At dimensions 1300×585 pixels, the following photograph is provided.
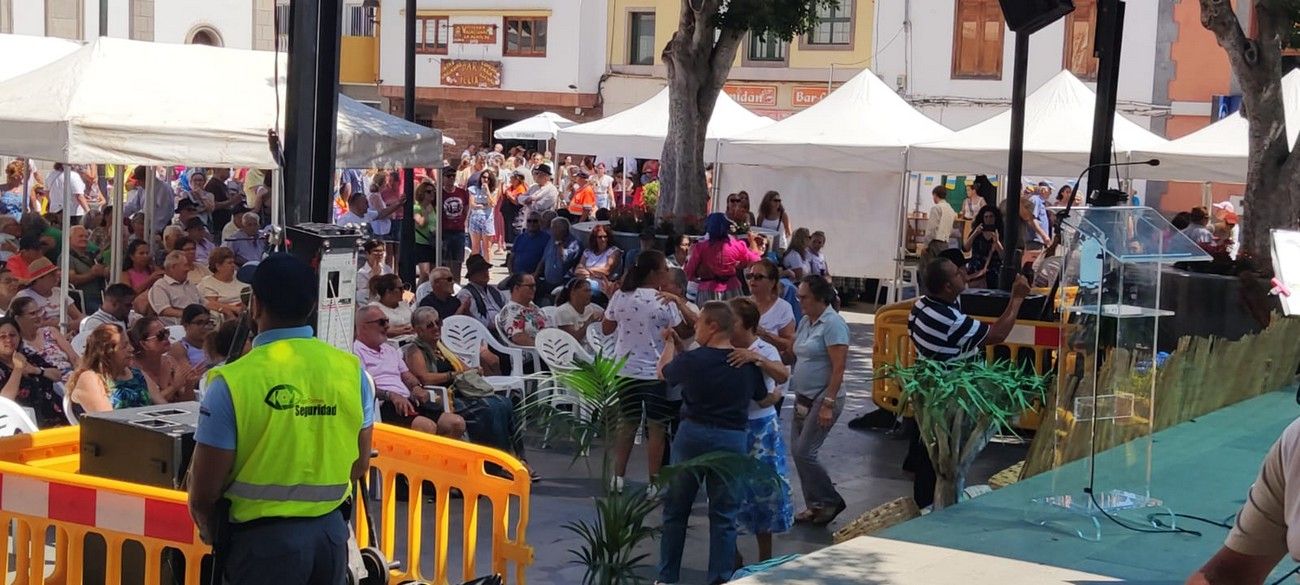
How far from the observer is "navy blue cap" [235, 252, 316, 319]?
432 centimetres

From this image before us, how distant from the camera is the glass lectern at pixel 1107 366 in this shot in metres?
6.91

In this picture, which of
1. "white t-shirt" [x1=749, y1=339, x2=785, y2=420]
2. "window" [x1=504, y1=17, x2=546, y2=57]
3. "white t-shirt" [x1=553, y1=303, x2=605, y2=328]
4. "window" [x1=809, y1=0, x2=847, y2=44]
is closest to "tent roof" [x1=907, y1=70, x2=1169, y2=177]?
"white t-shirt" [x1=553, y1=303, x2=605, y2=328]

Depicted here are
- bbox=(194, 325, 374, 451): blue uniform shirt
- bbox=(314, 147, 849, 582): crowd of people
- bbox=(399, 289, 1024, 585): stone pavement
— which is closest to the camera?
bbox=(194, 325, 374, 451): blue uniform shirt

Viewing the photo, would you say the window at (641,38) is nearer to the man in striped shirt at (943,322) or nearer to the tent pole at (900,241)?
the tent pole at (900,241)

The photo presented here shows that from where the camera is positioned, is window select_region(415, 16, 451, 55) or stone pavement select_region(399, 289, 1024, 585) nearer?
stone pavement select_region(399, 289, 1024, 585)

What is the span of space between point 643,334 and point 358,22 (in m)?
36.6

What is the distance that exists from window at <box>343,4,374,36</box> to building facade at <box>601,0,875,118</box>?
8766 mm

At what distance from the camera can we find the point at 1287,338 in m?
12.0

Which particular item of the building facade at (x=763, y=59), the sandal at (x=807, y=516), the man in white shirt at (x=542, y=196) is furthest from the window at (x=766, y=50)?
the sandal at (x=807, y=516)

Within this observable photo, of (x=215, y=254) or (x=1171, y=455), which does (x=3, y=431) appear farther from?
(x=1171, y=455)

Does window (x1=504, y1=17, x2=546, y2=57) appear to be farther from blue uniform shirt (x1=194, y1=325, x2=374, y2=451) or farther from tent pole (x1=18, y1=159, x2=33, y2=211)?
blue uniform shirt (x1=194, y1=325, x2=374, y2=451)

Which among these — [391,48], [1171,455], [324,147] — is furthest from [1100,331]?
[391,48]

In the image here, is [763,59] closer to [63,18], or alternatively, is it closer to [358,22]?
[358,22]

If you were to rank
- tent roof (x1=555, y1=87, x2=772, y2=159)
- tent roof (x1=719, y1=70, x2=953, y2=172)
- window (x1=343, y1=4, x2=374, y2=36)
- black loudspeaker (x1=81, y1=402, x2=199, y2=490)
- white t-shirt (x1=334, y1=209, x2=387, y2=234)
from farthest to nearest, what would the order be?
window (x1=343, y1=4, x2=374, y2=36) → tent roof (x1=555, y1=87, x2=772, y2=159) → tent roof (x1=719, y1=70, x2=953, y2=172) → white t-shirt (x1=334, y1=209, x2=387, y2=234) → black loudspeaker (x1=81, y1=402, x2=199, y2=490)
